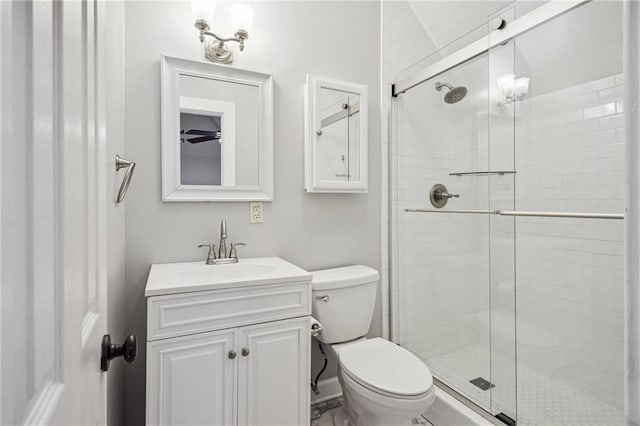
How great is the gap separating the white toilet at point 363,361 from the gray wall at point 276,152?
0.83ft

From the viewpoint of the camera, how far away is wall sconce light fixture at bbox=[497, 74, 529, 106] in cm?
157

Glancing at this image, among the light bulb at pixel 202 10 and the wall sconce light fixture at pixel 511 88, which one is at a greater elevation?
the light bulb at pixel 202 10

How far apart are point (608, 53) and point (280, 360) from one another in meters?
1.89

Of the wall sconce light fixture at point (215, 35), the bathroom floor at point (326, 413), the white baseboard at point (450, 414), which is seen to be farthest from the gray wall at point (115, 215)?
the white baseboard at point (450, 414)

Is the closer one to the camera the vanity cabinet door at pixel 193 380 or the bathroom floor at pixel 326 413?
the vanity cabinet door at pixel 193 380

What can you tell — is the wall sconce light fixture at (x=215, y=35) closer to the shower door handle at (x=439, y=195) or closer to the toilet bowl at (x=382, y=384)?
the shower door handle at (x=439, y=195)

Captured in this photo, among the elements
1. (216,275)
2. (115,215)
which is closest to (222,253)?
(216,275)

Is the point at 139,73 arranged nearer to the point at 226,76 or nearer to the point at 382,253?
the point at 226,76

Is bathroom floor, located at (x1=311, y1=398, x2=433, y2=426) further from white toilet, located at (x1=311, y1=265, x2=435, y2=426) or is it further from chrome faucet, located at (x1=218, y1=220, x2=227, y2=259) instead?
chrome faucet, located at (x1=218, y1=220, x2=227, y2=259)

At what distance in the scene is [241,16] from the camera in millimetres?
1551

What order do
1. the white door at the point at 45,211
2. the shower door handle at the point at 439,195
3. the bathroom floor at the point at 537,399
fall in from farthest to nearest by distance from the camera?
the shower door handle at the point at 439,195, the bathroom floor at the point at 537,399, the white door at the point at 45,211

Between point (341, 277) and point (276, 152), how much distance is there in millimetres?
766

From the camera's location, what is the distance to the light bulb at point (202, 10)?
1.47 meters

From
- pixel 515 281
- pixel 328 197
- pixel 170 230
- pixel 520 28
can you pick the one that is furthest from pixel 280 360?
pixel 520 28
